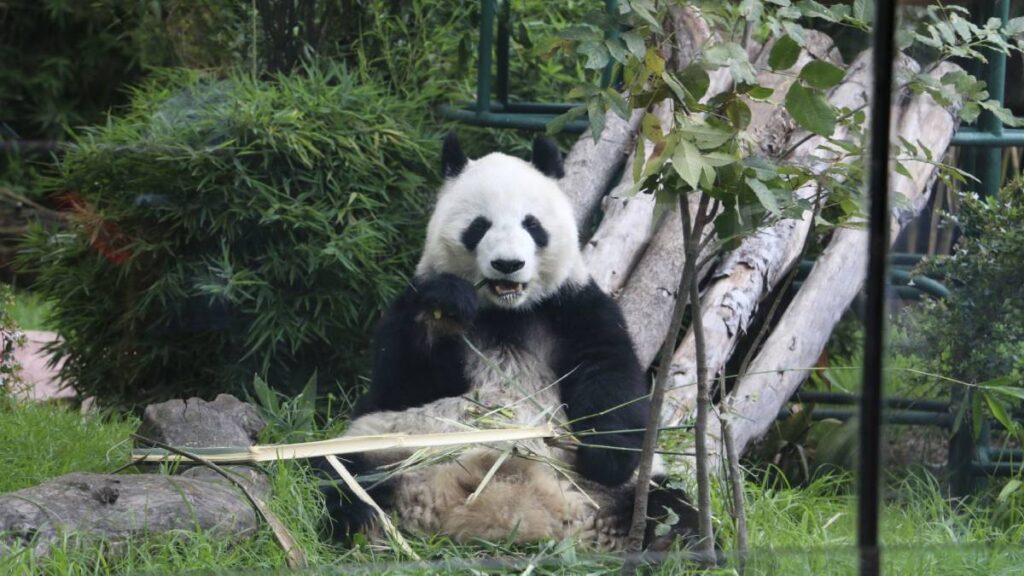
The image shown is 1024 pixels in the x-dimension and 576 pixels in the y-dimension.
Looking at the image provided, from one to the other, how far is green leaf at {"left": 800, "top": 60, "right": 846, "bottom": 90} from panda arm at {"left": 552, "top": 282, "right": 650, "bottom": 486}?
1.24 meters

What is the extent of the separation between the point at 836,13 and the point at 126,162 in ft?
11.3

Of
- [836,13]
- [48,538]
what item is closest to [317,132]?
[48,538]

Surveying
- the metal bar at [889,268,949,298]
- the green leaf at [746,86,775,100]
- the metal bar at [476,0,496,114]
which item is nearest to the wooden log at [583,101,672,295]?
the metal bar at [476,0,496,114]

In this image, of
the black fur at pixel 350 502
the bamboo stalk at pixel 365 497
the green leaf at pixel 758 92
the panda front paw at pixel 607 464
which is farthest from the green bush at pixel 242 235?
the green leaf at pixel 758 92

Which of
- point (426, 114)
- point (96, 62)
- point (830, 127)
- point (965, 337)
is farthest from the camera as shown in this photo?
point (96, 62)

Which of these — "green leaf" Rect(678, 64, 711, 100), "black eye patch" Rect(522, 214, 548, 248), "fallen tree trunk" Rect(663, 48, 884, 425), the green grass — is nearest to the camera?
the green grass

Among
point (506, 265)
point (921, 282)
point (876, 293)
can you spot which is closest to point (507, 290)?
point (506, 265)

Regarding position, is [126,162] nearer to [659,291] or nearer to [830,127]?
[659,291]

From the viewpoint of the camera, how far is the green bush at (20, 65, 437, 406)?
16.3ft

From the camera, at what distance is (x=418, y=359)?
3611mm

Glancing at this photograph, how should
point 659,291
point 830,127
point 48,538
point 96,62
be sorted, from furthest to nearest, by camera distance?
1. point 96,62
2. point 659,291
3. point 48,538
4. point 830,127

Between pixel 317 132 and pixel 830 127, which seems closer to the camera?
pixel 830 127

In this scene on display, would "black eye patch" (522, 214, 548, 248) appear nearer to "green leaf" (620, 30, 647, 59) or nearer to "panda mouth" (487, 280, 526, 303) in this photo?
"panda mouth" (487, 280, 526, 303)

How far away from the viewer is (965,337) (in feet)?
10.5
